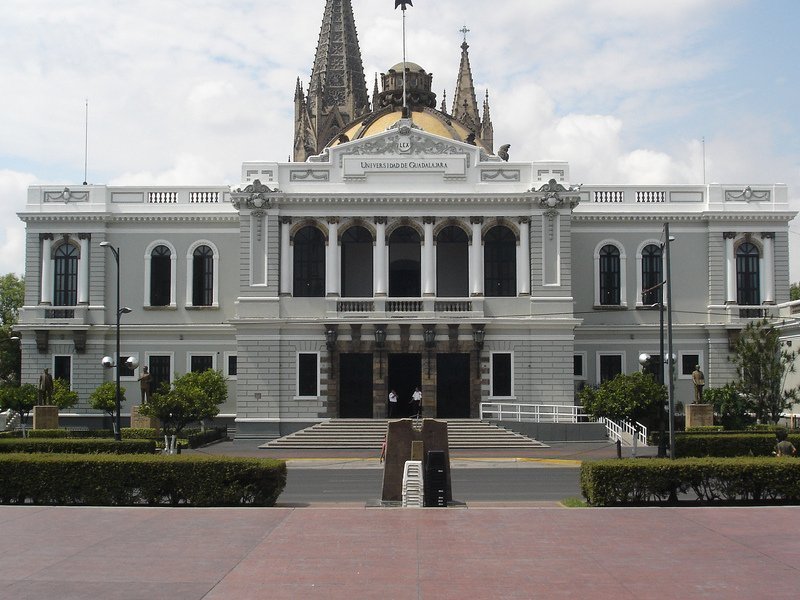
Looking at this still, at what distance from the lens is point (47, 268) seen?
52938 mm

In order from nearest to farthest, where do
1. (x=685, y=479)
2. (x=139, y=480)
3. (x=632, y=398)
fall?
(x=685, y=479) < (x=139, y=480) < (x=632, y=398)

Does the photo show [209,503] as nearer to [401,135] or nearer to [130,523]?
[130,523]

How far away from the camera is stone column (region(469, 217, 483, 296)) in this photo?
48.7m

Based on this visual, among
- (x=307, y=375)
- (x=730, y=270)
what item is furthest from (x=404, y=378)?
(x=730, y=270)

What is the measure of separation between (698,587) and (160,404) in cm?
3032

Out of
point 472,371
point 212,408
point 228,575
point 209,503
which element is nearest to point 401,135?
point 472,371

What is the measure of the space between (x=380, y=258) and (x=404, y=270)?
540cm

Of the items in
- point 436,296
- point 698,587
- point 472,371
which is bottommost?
point 698,587

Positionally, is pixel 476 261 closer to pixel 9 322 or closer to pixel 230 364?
pixel 230 364

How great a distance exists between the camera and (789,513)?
2075cm

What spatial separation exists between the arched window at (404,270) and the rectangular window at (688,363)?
14195 millimetres

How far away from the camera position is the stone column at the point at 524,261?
160 ft

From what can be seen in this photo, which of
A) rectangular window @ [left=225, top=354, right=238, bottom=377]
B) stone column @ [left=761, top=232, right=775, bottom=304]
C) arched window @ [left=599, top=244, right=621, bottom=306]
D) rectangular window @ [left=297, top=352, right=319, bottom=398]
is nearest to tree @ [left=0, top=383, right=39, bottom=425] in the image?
rectangular window @ [left=225, top=354, right=238, bottom=377]

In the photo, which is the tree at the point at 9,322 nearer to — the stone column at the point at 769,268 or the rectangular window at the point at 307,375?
the rectangular window at the point at 307,375
